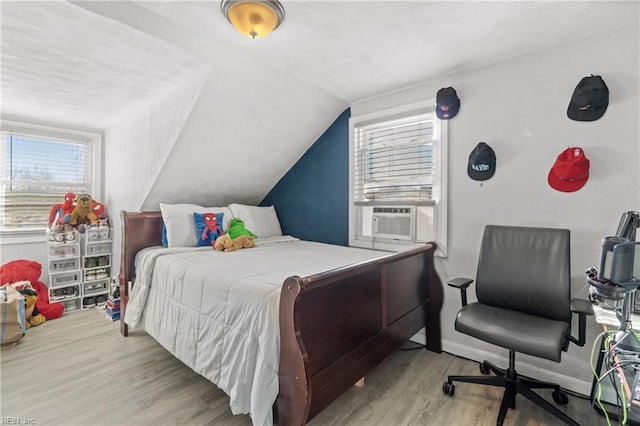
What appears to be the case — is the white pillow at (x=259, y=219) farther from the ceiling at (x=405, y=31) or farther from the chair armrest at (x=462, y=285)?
the chair armrest at (x=462, y=285)

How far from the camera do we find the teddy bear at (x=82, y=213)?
10.9 feet

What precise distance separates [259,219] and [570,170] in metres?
2.86

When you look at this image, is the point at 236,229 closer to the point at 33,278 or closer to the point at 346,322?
the point at 346,322

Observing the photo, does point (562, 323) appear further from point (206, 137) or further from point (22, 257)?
point (22, 257)

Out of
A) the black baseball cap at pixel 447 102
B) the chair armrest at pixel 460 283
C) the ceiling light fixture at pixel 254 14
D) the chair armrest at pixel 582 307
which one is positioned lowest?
the chair armrest at pixel 582 307

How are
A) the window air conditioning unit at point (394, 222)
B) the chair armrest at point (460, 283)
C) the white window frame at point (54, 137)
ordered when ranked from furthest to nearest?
the white window frame at point (54, 137) → the window air conditioning unit at point (394, 222) → the chair armrest at point (460, 283)

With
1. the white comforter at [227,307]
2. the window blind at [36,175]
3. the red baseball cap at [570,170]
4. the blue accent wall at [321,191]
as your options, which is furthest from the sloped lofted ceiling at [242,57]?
the white comforter at [227,307]

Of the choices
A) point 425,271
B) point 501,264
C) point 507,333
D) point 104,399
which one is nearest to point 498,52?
point 501,264

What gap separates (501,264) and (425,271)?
1.88ft

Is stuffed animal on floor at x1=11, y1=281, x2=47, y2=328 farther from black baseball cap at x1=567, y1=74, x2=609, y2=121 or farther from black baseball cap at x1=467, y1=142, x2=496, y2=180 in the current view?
A: black baseball cap at x1=567, y1=74, x2=609, y2=121

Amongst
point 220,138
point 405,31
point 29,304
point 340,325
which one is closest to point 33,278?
point 29,304

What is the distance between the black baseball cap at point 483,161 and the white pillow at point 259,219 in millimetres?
2288

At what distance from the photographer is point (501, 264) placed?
6.66 feet

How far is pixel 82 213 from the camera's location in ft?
11.1
